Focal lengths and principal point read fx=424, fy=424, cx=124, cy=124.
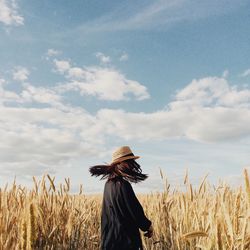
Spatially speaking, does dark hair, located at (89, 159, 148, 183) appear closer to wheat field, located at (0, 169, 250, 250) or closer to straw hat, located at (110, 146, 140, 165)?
straw hat, located at (110, 146, 140, 165)

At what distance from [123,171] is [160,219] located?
1668 millimetres

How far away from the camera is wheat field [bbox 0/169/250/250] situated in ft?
9.89

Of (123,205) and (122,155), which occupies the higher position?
(122,155)

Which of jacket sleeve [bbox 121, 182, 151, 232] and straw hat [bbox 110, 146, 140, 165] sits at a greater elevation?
straw hat [bbox 110, 146, 140, 165]

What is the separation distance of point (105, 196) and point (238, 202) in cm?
144

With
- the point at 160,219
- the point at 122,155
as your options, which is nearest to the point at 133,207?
the point at 122,155

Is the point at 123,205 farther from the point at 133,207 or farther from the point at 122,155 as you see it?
the point at 122,155

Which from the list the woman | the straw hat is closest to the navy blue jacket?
the woman

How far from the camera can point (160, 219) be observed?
5406mm

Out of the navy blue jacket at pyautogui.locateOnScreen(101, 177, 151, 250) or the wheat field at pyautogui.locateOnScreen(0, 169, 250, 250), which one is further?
the navy blue jacket at pyautogui.locateOnScreen(101, 177, 151, 250)

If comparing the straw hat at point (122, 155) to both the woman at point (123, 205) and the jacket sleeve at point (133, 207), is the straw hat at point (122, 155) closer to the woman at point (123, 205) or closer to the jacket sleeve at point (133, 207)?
the woman at point (123, 205)

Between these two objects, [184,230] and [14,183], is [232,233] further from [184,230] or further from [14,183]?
[14,183]

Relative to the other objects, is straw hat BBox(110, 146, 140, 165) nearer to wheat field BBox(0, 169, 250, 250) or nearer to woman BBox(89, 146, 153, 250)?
woman BBox(89, 146, 153, 250)

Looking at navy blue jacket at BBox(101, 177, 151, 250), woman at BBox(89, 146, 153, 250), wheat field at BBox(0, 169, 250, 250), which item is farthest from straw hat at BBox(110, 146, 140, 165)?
wheat field at BBox(0, 169, 250, 250)
